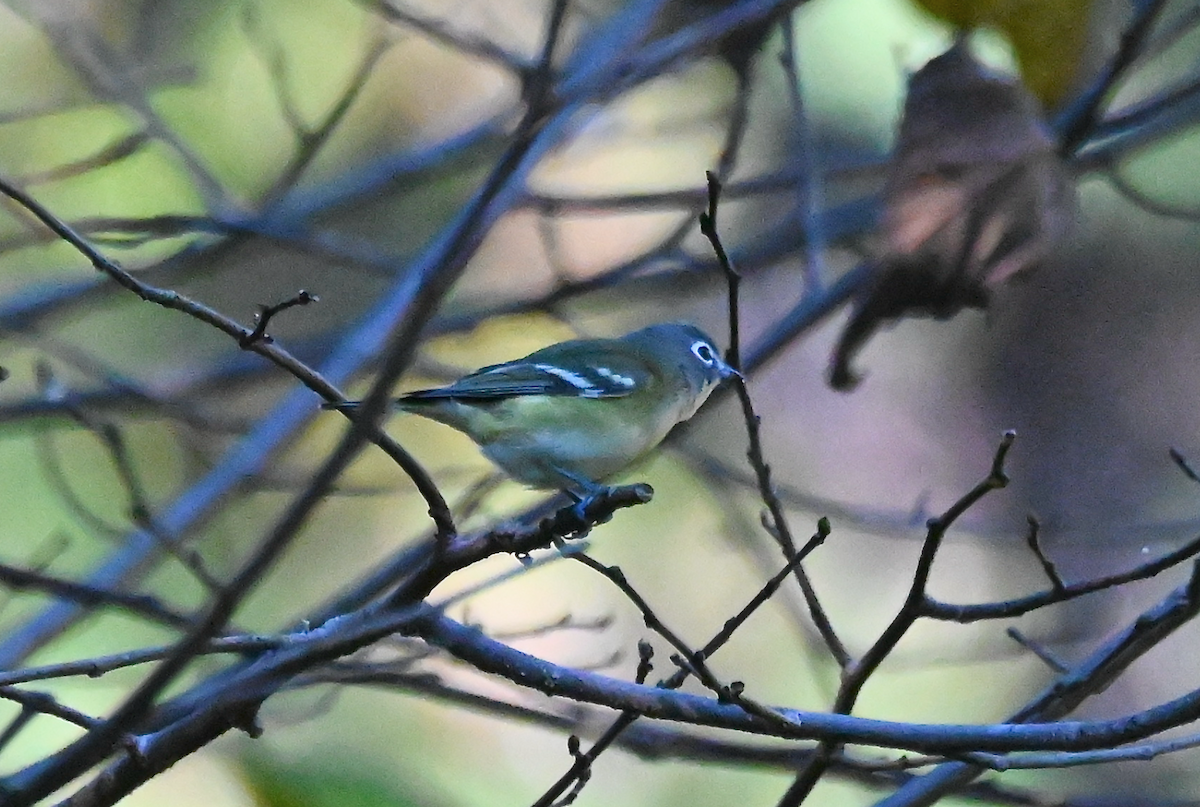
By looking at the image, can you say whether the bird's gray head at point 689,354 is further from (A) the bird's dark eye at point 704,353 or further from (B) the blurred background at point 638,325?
(B) the blurred background at point 638,325

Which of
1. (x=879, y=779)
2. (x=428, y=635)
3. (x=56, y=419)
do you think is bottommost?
(x=428, y=635)

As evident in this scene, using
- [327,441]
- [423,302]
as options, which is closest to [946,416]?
[327,441]

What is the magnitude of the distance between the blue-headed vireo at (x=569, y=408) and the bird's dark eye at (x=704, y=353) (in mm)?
62

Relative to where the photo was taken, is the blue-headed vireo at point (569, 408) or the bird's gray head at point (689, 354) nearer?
the blue-headed vireo at point (569, 408)

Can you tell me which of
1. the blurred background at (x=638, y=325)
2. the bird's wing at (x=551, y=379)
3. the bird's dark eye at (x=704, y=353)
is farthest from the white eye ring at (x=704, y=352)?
the blurred background at (x=638, y=325)

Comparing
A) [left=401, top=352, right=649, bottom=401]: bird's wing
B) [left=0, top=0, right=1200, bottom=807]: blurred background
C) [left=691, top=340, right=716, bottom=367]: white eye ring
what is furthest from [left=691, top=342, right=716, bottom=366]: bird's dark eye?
[left=0, top=0, right=1200, bottom=807]: blurred background

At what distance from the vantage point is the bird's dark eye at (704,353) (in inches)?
117

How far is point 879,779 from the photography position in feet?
7.00

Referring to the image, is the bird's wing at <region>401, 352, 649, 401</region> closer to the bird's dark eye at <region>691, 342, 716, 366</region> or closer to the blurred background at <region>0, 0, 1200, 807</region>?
the bird's dark eye at <region>691, 342, 716, 366</region>

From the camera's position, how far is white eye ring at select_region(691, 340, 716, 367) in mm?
2979

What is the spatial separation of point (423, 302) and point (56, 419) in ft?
7.13

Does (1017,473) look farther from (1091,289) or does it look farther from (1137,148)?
(1137,148)

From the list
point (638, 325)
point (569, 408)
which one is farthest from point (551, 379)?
point (638, 325)

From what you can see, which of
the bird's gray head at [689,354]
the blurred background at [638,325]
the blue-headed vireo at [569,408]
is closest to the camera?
the blue-headed vireo at [569,408]
